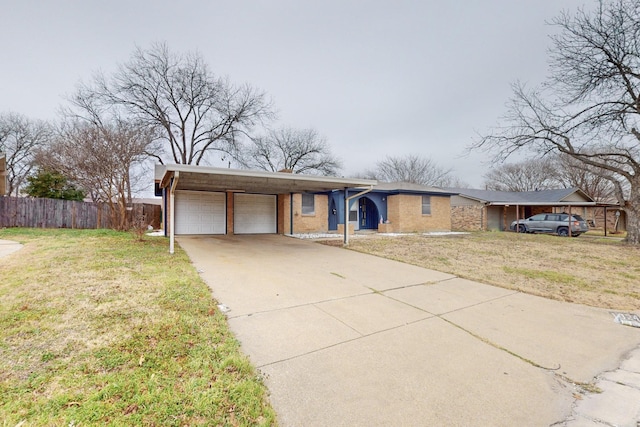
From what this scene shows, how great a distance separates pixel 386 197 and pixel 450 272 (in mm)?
11099

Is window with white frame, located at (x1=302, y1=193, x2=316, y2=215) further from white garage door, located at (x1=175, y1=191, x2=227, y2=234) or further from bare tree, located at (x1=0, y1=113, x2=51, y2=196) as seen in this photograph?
bare tree, located at (x1=0, y1=113, x2=51, y2=196)

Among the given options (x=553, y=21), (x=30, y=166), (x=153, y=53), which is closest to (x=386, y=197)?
(x=553, y=21)

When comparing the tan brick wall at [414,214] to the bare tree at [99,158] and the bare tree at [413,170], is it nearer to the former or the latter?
the bare tree at [99,158]

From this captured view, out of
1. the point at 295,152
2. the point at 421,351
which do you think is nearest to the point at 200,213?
the point at 421,351

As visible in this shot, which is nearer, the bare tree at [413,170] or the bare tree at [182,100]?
the bare tree at [182,100]

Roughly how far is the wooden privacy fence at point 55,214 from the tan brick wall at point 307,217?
6.99 m

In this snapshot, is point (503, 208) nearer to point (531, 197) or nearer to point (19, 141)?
point (531, 197)

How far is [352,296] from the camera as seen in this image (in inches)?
175

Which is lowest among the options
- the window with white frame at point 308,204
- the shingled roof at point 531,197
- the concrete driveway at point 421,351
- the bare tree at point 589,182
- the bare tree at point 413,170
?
the concrete driveway at point 421,351

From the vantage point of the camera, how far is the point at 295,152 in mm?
27125

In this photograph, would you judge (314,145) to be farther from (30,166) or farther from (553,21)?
(30,166)

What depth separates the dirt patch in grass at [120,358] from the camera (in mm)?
1745

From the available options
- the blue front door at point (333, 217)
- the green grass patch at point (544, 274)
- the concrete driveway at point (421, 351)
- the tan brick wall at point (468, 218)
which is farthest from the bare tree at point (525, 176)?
the concrete driveway at point (421, 351)

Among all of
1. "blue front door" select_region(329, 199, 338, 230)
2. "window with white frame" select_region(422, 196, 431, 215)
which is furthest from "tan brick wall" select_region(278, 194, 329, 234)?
"window with white frame" select_region(422, 196, 431, 215)
